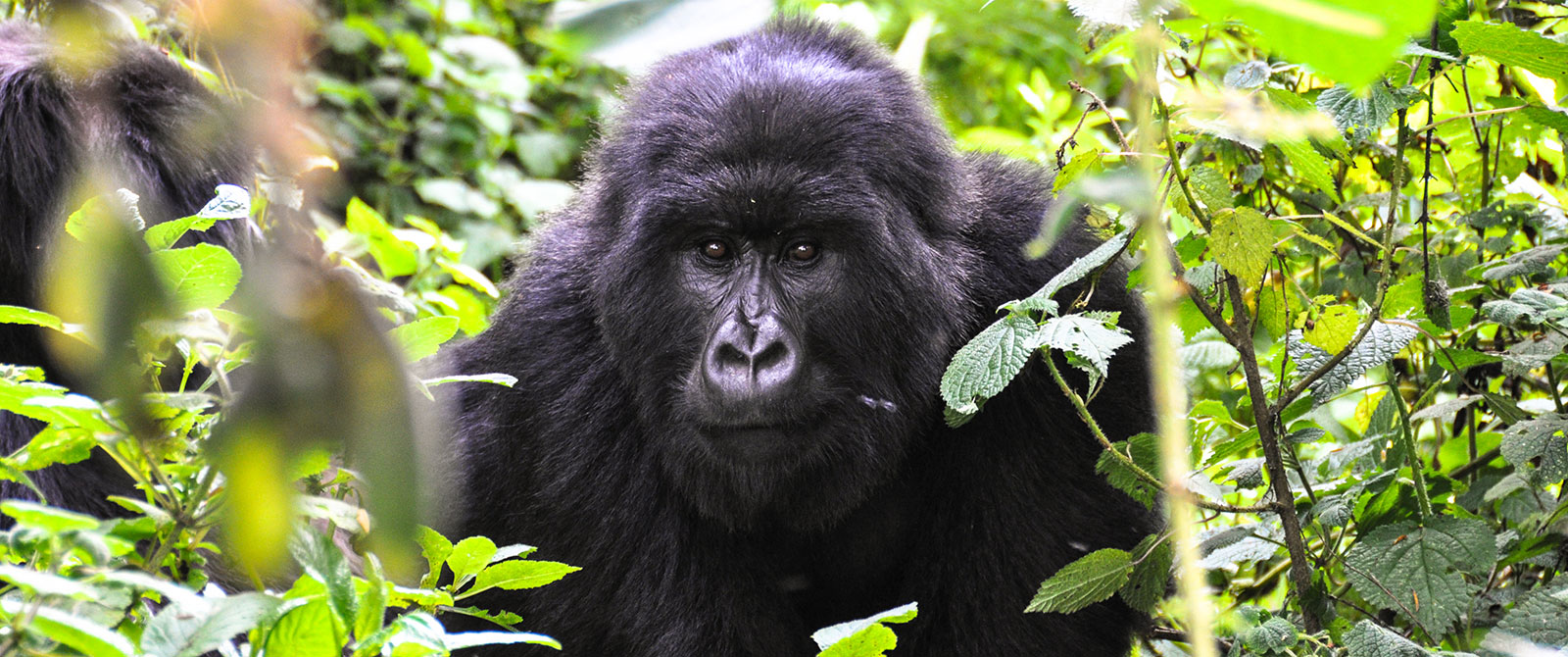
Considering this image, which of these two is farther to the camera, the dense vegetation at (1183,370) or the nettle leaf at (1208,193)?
the nettle leaf at (1208,193)

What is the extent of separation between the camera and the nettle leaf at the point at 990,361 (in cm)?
197

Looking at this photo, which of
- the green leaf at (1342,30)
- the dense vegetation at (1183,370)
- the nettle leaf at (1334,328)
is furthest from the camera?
the nettle leaf at (1334,328)

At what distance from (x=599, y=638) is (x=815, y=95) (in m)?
1.27

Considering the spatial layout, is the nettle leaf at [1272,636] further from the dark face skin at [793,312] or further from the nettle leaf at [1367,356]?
the dark face skin at [793,312]

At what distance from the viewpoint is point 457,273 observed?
3.65 meters

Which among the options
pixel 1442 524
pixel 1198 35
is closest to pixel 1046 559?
pixel 1442 524

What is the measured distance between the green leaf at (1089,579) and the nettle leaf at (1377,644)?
13.8 inches

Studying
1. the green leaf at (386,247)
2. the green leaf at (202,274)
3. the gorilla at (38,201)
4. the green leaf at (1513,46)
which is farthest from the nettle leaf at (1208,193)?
the green leaf at (386,247)

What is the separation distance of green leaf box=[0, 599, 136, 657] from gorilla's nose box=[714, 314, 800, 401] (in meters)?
1.42

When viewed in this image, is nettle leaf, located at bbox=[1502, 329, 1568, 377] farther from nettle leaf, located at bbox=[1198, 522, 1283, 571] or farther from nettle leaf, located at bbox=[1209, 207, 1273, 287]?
nettle leaf, located at bbox=[1209, 207, 1273, 287]

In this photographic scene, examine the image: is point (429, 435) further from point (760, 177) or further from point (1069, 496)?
point (1069, 496)

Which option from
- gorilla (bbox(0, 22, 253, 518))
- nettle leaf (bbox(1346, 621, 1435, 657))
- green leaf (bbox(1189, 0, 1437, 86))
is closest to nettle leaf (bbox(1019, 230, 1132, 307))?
nettle leaf (bbox(1346, 621, 1435, 657))

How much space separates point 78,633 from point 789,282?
5.66ft

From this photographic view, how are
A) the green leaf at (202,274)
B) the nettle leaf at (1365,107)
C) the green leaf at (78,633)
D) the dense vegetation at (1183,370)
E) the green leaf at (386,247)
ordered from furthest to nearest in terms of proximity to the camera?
the green leaf at (386,247), the nettle leaf at (1365,107), the green leaf at (202,274), the green leaf at (78,633), the dense vegetation at (1183,370)
